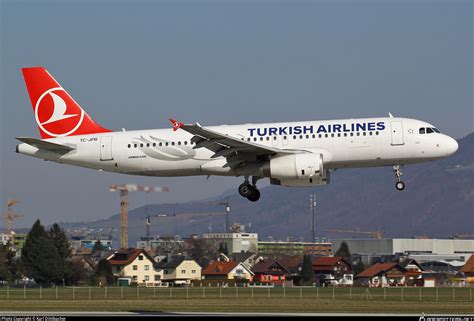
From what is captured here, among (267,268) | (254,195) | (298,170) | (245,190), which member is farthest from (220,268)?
(298,170)

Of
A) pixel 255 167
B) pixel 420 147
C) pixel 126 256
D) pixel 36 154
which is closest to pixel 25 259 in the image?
pixel 126 256

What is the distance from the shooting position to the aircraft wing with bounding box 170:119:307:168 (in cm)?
5391

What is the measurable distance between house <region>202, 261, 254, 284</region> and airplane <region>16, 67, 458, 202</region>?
5084 centimetres

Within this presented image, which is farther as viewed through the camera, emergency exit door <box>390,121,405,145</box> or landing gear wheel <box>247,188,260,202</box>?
landing gear wheel <box>247,188,260,202</box>

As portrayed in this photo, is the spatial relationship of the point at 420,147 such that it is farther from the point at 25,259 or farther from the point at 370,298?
the point at 25,259

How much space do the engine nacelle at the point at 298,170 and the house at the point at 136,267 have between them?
6109 cm

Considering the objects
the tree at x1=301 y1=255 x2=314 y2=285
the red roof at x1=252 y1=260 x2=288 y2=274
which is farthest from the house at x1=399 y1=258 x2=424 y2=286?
the red roof at x1=252 y1=260 x2=288 y2=274

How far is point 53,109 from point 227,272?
53.8 metres

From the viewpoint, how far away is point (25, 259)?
346 feet

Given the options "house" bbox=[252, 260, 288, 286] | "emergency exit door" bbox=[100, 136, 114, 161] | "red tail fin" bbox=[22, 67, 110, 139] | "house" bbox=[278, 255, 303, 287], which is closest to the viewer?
"emergency exit door" bbox=[100, 136, 114, 161]

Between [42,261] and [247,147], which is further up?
[247,147]

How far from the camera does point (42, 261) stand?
340ft

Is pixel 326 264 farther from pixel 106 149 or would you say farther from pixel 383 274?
pixel 106 149

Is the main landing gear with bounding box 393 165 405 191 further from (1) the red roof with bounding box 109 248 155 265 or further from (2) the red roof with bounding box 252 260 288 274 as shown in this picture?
(1) the red roof with bounding box 109 248 155 265
